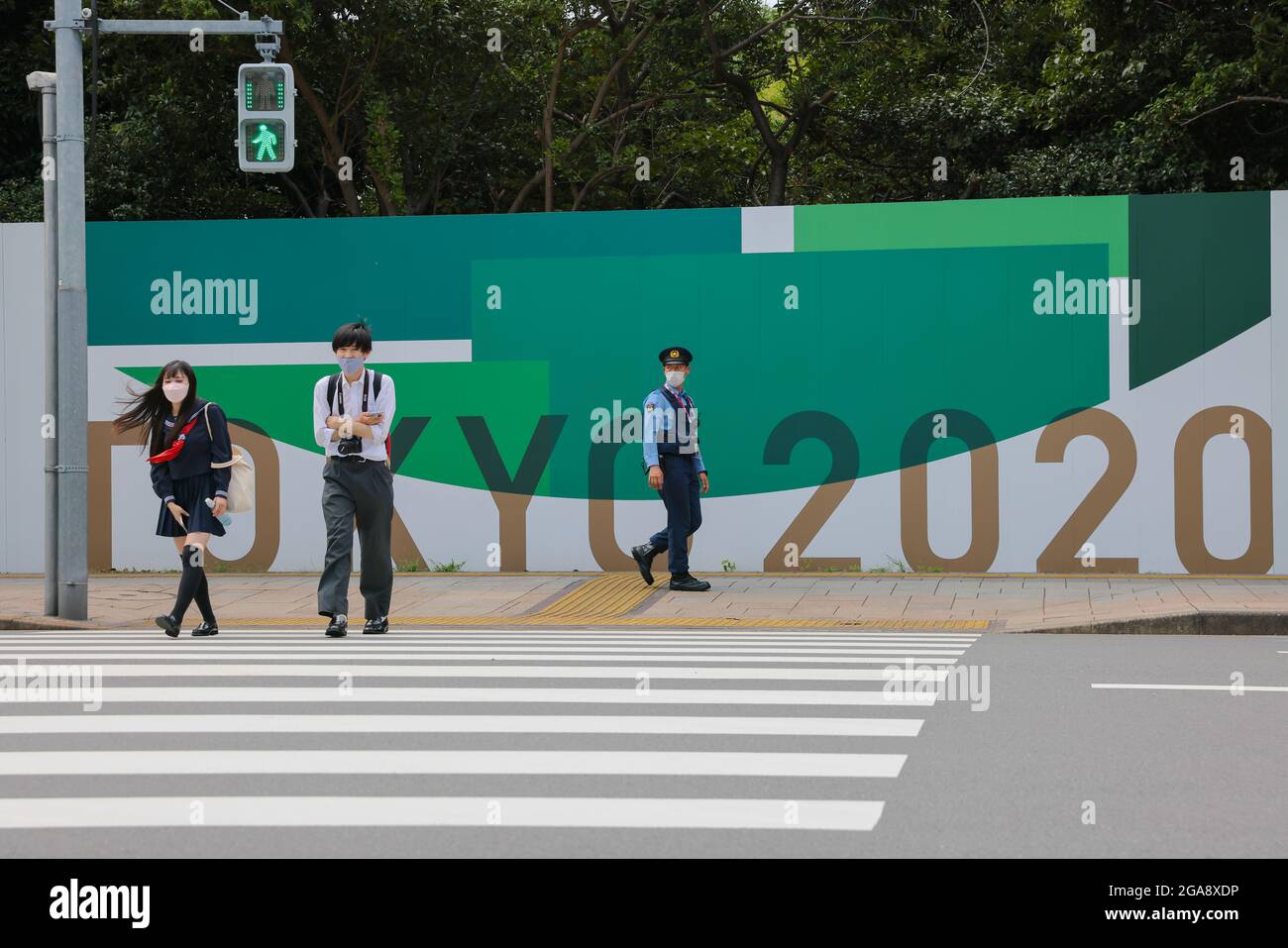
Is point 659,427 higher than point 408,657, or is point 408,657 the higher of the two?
point 659,427

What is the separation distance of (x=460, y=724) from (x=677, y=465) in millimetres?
5879

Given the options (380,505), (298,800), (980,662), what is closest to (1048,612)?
(980,662)

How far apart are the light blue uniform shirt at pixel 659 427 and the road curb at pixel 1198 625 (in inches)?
120

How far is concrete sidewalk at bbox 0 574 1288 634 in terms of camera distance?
35.9ft

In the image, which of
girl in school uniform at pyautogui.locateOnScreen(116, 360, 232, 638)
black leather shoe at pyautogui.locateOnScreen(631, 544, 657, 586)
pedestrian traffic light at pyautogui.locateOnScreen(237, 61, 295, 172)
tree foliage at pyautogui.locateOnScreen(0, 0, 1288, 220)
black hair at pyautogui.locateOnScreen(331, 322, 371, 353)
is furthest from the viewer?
tree foliage at pyautogui.locateOnScreen(0, 0, 1288, 220)

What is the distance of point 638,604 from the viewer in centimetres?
1215

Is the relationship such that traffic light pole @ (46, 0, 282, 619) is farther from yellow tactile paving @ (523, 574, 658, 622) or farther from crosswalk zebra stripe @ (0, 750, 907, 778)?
crosswalk zebra stripe @ (0, 750, 907, 778)

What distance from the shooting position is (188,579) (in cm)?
1016

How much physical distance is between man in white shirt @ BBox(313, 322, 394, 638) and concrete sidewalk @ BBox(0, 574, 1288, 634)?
35.9 inches

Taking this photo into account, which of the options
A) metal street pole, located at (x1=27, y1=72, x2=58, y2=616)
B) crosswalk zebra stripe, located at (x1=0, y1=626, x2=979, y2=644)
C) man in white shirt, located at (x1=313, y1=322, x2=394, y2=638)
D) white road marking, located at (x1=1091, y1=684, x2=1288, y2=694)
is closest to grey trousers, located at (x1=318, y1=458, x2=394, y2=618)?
man in white shirt, located at (x1=313, y1=322, x2=394, y2=638)

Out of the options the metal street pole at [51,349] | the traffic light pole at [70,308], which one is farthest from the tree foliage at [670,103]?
the metal street pole at [51,349]

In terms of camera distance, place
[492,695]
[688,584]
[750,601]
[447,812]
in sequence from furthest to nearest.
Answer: [688,584] → [750,601] → [492,695] → [447,812]

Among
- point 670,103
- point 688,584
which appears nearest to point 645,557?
point 688,584

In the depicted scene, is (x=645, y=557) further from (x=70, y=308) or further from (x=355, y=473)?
(x=70, y=308)
